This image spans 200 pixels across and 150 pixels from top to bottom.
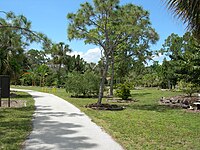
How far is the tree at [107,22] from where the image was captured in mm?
16109

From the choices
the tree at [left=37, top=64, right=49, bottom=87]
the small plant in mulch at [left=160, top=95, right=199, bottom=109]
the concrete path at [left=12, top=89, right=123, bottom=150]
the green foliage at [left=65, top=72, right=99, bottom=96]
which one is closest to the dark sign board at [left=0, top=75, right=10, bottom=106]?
the concrete path at [left=12, top=89, right=123, bottom=150]

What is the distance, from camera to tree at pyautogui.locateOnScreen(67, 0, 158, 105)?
1611 cm

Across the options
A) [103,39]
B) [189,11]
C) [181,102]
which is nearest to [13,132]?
[189,11]

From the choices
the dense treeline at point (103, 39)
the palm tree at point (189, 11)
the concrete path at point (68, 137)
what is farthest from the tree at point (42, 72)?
the palm tree at point (189, 11)

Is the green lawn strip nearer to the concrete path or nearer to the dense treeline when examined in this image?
the concrete path

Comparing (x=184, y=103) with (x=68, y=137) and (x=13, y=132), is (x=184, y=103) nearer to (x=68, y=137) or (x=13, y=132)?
(x=68, y=137)

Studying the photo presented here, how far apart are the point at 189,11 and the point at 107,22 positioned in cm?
1112

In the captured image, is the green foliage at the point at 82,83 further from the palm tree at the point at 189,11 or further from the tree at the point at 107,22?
the palm tree at the point at 189,11

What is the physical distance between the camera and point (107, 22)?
53.9 feet

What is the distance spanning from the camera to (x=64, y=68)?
57.7m

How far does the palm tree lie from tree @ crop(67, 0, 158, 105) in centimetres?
1038

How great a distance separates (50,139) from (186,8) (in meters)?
4.59

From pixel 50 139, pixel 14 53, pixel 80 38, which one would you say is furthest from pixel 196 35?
pixel 14 53

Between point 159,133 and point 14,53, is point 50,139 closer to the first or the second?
point 159,133
